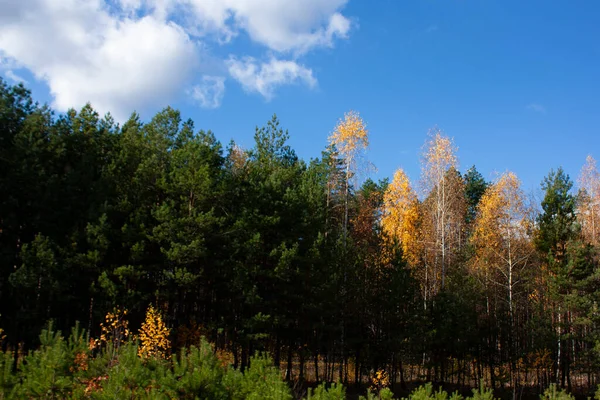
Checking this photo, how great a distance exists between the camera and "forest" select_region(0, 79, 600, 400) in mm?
18891

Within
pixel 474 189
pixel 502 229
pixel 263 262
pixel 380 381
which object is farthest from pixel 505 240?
pixel 474 189

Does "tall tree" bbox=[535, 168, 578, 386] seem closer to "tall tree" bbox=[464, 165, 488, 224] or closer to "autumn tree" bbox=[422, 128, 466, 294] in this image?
"autumn tree" bbox=[422, 128, 466, 294]

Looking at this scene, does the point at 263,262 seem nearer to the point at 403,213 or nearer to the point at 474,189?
the point at 403,213

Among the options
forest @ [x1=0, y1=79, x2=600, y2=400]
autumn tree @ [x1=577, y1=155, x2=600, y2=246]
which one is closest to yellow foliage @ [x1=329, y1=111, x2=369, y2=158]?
forest @ [x1=0, y1=79, x2=600, y2=400]

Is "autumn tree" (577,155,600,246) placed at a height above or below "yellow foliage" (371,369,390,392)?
above

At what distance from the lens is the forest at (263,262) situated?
62.0 ft

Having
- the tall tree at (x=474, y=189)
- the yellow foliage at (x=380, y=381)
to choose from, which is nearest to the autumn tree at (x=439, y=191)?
the yellow foliage at (x=380, y=381)

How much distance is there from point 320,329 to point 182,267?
7.39 metres

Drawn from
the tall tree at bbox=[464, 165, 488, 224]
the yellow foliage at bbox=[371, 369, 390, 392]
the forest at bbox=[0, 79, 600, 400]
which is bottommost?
the yellow foliage at bbox=[371, 369, 390, 392]

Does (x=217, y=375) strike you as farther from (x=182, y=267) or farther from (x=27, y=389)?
(x=182, y=267)

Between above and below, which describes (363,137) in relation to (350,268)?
above

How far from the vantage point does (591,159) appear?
3053 centimetres

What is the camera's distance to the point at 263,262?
22797 mm

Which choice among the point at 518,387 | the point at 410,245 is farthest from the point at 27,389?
the point at 518,387
